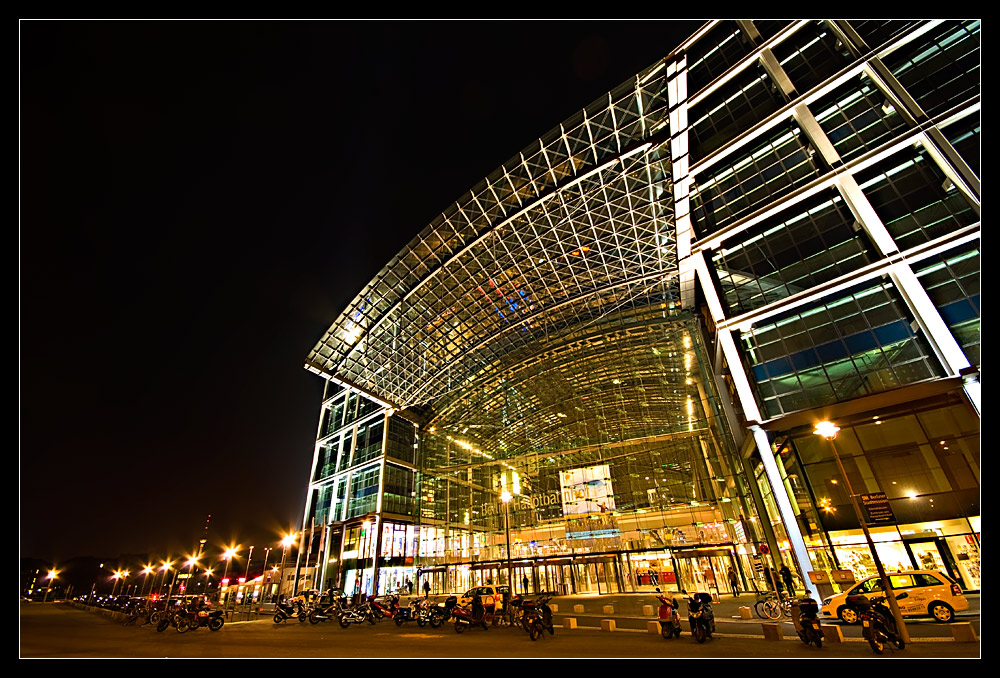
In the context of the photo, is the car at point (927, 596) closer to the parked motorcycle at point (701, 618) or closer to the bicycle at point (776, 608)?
the bicycle at point (776, 608)

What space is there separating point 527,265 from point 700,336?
14.7m

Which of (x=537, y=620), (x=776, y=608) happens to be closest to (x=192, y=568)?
(x=537, y=620)

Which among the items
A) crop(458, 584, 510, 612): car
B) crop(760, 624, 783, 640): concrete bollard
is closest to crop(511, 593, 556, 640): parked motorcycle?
crop(458, 584, 510, 612): car

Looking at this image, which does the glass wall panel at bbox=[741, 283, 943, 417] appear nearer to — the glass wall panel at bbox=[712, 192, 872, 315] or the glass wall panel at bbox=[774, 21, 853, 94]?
the glass wall panel at bbox=[712, 192, 872, 315]

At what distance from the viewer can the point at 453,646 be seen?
11.9 metres

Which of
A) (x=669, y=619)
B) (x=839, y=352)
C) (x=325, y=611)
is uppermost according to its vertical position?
(x=839, y=352)

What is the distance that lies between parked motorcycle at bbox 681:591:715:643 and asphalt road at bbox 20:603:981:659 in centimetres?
26

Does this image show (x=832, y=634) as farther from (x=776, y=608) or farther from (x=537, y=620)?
(x=537, y=620)

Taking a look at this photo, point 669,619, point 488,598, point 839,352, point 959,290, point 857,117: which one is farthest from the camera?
point 857,117

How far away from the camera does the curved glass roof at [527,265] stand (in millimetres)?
26234

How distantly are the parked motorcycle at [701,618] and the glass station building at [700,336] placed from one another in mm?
4988

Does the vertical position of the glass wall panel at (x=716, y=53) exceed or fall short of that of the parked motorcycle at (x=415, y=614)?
it exceeds it

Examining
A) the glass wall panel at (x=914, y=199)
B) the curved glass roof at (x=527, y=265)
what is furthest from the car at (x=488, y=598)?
the glass wall panel at (x=914, y=199)
